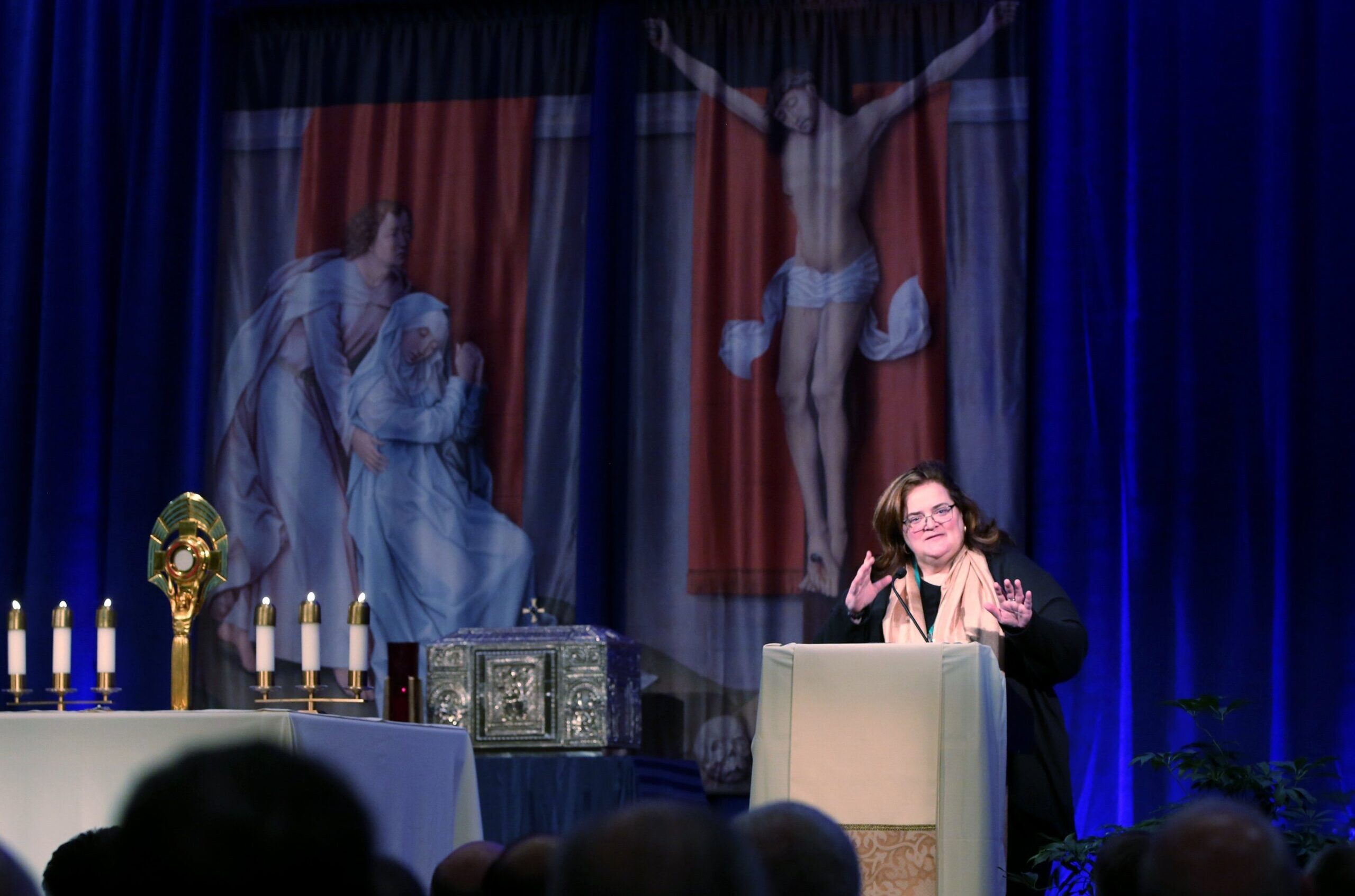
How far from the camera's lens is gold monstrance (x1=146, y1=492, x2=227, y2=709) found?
417cm

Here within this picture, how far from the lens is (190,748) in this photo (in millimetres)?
998

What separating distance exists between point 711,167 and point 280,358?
6.53ft

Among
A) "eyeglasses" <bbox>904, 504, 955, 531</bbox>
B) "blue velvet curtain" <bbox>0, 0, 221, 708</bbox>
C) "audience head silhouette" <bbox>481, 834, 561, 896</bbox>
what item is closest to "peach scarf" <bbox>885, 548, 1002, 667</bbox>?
"eyeglasses" <bbox>904, 504, 955, 531</bbox>

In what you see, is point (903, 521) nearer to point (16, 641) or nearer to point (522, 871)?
point (16, 641)

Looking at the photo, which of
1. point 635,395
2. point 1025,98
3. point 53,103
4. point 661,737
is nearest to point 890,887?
point 661,737

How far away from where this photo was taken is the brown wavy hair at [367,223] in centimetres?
684

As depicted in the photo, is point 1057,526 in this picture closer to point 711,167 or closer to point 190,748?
point 711,167

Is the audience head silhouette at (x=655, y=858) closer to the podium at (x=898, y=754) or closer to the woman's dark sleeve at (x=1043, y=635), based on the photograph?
the podium at (x=898, y=754)

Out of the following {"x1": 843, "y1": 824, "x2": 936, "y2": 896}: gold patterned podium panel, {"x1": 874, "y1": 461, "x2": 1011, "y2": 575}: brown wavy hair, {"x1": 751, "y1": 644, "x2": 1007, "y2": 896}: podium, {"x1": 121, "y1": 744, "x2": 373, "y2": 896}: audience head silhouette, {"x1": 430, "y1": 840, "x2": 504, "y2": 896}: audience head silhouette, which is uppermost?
{"x1": 874, "y1": 461, "x2": 1011, "y2": 575}: brown wavy hair

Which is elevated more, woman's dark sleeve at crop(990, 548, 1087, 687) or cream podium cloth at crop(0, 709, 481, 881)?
woman's dark sleeve at crop(990, 548, 1087, 687)

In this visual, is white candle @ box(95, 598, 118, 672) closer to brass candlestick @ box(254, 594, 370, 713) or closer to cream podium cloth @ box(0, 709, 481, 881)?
brass candlestick @ box(254, 594, 370, 713)

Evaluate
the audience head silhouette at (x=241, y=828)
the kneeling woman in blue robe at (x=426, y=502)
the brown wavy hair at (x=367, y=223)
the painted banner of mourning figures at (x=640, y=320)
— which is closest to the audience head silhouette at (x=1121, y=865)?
the audience head silhouette at (x=241, y=828)

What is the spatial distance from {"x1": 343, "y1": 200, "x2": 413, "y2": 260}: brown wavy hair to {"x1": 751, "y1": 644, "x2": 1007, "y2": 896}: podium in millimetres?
3856

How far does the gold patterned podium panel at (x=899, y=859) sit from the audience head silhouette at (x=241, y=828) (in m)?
2.47
